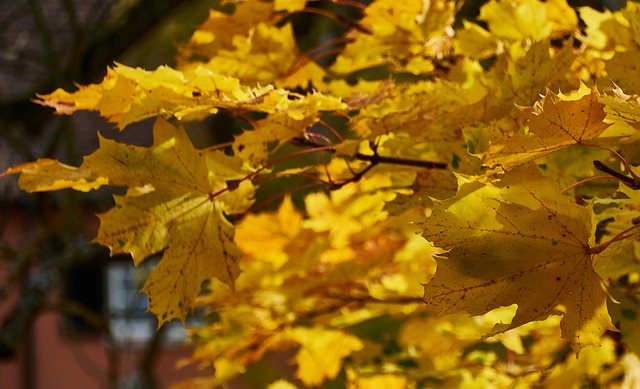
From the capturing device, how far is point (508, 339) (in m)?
1.49

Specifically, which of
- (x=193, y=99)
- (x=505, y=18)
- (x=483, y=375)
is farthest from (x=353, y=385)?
(x=193, y=99)

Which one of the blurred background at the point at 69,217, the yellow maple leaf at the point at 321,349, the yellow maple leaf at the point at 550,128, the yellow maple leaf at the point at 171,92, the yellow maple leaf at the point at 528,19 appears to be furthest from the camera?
Result: the blurred background at the point at 69,217

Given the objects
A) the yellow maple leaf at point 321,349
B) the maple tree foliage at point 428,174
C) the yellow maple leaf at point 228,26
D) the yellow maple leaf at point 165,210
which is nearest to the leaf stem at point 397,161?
the maple tree foliage at point 428,174

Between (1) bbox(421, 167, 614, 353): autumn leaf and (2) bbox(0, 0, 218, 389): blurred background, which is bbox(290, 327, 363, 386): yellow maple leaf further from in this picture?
(1) bbox(421, 167, 614, 353): autumn leaf

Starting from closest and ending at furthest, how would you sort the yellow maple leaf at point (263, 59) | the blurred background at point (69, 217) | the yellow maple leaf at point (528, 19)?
the yellow maple leaf at point (528, 19)
the yellow maple leaf at point (263, 59)
the blurred background at point (69, 217)

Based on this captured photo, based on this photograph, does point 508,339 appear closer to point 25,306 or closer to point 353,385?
point 353,385

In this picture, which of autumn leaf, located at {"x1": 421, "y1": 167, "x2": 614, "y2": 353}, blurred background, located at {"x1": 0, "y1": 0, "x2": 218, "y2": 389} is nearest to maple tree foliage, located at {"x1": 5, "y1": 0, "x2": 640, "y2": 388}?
autumn leaf, located at {"x1": 421, "y1": 167, "x2": 614, "y2": 353}

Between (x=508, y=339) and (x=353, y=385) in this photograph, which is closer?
(x=508, y=339)

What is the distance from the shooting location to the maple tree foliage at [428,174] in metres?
0.80

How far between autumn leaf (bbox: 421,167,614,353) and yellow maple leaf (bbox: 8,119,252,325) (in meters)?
0.29

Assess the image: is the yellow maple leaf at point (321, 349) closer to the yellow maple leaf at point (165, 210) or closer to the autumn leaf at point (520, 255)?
the yellow maple leaf at point (165, 210)

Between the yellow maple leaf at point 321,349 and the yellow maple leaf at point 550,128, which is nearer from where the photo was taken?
the yellow maple leaf at point 550,128

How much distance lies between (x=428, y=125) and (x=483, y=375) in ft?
1.86

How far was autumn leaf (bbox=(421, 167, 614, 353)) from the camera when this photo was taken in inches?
31.3
